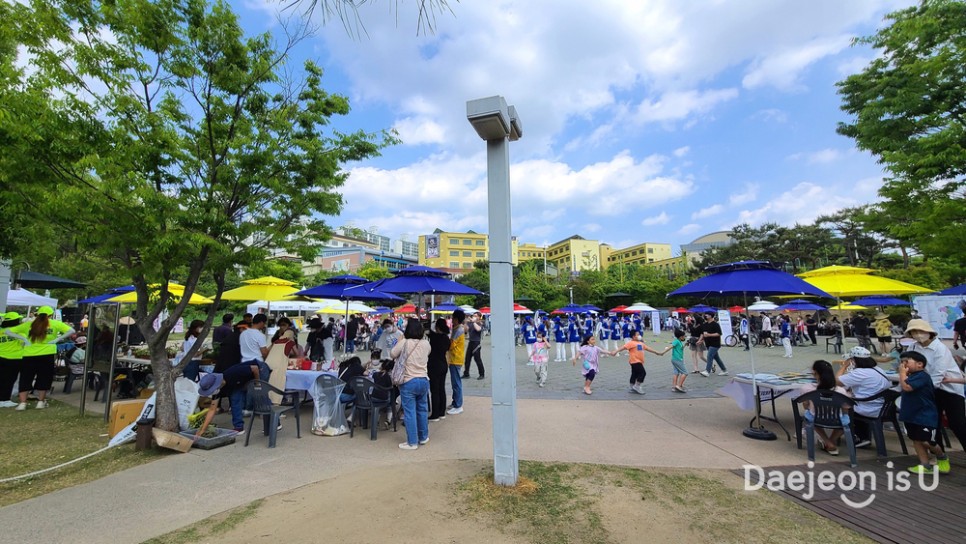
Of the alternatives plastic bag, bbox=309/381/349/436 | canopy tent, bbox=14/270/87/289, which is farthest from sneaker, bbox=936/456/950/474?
canopy tent, bbox=14/270/87/289

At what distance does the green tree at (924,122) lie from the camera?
856 cm

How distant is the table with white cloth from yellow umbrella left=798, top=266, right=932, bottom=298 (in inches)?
90.1

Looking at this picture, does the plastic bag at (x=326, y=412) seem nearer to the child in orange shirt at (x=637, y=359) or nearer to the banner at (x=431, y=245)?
the child in orange shirt at (x=637, y=359)

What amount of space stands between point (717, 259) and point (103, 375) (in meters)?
60.1

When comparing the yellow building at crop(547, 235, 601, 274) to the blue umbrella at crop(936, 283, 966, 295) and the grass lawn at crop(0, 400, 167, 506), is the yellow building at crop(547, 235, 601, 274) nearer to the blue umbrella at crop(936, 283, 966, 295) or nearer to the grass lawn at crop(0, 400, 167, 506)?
the blue umbrella at crop(936, 283, 966, 295)

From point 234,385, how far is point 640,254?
11707cm

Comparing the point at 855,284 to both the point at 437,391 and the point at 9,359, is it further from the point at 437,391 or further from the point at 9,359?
the point at 9,359

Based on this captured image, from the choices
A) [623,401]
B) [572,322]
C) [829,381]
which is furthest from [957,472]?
[572,322]

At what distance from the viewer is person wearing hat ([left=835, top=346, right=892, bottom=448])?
501 cm

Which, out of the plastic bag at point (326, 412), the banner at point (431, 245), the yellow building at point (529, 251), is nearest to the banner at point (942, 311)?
the plastic bag at point (326, 412)

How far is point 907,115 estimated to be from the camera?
10.7m

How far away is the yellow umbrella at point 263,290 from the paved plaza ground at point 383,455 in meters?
3.17

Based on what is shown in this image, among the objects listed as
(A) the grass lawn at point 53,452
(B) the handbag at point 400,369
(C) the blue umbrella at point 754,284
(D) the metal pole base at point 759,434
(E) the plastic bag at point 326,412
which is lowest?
(D) the metal pole base at point 759,434

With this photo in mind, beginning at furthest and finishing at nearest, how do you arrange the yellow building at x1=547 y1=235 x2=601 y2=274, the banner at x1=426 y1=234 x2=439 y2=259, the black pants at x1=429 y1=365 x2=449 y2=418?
1. the yellow building at x1=547 y1=235 x2=601 y2=274
2. the banner at x1=426 y1=234 x2=439 y2=259
3. the black pants at x1=429 y1=365 x2=449 y2=418
